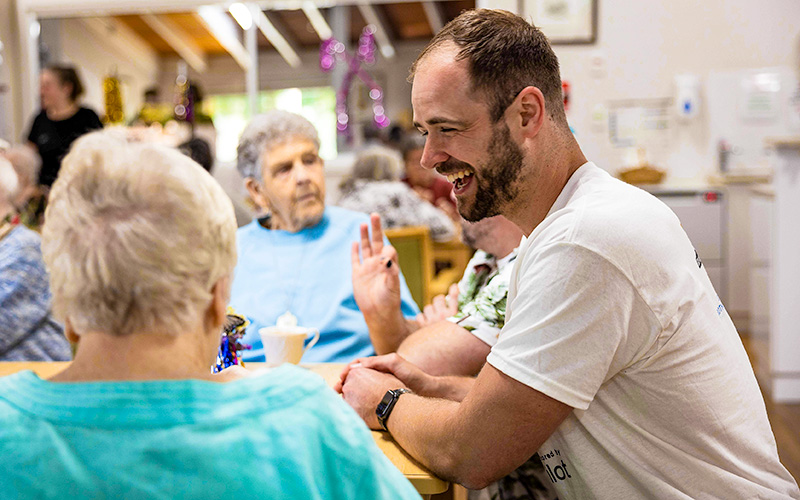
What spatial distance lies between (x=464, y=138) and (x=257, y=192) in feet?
4.43

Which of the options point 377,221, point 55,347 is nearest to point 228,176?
point 55,347

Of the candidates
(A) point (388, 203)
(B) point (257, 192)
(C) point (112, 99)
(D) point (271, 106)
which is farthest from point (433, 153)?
(D) point (271, 106)

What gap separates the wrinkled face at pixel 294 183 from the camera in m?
2.29

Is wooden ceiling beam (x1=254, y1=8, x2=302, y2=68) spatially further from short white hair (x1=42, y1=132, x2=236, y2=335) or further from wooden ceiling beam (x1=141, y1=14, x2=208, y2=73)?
short white hair (x1=42, y1=132, x2=236, y2=335)

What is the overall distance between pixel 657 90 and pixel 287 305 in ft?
13.6

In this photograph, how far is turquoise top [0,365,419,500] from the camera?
2.08 ft

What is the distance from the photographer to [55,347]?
2.06 m

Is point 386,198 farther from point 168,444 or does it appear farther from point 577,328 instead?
point 168,444

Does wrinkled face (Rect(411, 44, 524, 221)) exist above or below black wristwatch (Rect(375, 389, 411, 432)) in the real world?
above

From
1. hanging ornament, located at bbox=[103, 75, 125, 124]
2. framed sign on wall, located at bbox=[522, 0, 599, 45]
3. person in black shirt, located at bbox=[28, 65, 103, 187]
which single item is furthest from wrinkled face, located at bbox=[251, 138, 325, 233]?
hanging ornament, located at bbox=[103, 75, 125, 124]

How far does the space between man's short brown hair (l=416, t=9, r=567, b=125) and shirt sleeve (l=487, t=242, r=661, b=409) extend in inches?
11.5

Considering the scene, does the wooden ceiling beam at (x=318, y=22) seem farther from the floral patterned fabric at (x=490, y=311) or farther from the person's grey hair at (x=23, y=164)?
the floral patterned fabric at (x=490, y=311)

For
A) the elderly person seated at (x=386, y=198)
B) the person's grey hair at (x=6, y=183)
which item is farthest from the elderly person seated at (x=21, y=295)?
the elderly person seated at (x=386, y=198)

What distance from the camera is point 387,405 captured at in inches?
47.2
